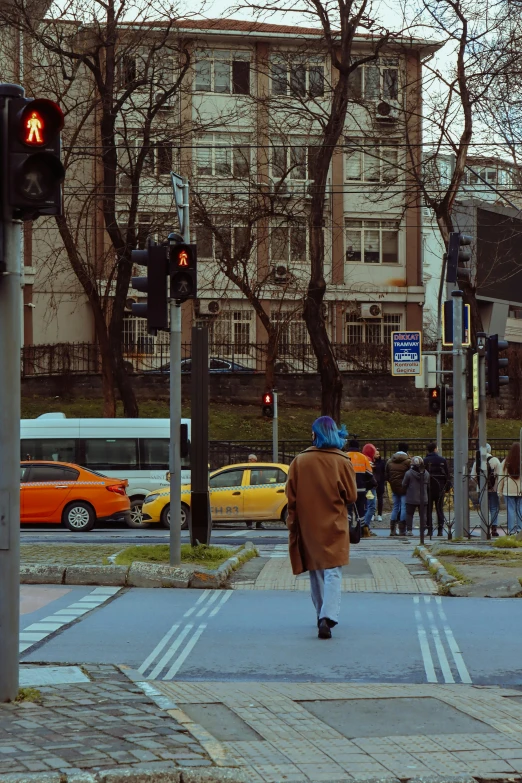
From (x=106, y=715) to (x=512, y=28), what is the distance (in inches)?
948

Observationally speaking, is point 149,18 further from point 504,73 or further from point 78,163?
point 504,73

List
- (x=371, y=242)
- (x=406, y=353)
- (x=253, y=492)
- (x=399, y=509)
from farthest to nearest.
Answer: (x=371, y=242), (x=406, y=353), (x=253, y=492), (x=399, y=509)

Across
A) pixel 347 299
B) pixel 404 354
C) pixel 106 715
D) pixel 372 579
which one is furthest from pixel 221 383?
pixel 106 715

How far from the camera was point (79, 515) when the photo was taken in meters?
26.8

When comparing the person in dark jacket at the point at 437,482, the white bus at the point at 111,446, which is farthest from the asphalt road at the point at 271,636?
the white bus at the point at 111,446

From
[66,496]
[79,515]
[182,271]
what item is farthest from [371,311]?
[182,271]

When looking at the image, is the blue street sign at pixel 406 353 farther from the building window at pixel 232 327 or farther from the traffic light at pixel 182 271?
the building window at pixel 232 327

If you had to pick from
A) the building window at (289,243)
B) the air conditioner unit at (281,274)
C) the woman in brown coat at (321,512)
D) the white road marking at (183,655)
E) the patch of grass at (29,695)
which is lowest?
the white road marking at (183,655)

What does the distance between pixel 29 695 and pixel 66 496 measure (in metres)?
20.1

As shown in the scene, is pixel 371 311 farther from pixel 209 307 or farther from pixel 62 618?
pixel 62 618

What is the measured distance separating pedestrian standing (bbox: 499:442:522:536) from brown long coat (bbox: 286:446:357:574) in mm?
11721

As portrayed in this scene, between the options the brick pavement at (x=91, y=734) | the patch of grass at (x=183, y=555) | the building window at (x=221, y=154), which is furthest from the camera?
the building window at (x=221, y=154)

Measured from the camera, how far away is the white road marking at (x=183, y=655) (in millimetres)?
8289

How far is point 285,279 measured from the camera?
44.2 meters
